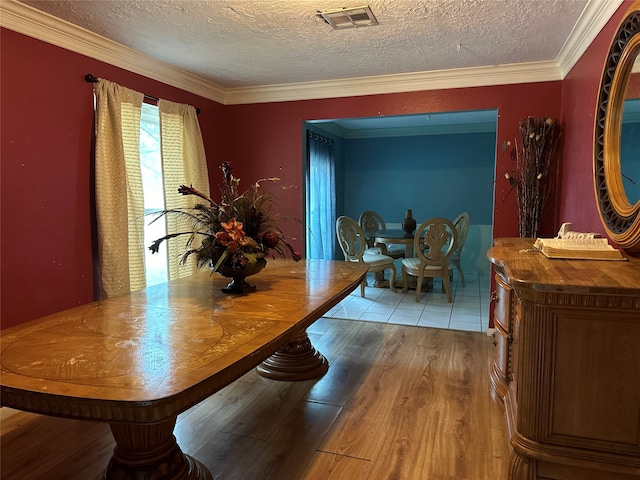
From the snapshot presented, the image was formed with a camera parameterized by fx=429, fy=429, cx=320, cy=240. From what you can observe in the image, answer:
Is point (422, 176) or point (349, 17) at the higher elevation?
point (349, 17)

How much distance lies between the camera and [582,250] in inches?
71.8

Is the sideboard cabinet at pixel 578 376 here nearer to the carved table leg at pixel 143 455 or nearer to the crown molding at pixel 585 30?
the carved table leg at pixel 143 455

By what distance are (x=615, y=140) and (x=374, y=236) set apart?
3845 mm

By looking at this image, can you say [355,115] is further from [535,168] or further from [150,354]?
[150,354]

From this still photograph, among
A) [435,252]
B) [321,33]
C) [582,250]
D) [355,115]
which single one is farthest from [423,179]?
[582,250]

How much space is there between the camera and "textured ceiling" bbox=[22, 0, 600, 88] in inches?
92.7

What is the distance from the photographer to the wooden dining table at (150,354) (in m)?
1.07

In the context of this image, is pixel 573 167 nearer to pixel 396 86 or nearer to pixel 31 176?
pixel 396 86

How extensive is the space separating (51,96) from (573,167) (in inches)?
133

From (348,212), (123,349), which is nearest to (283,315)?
(123,349)

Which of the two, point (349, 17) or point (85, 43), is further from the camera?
point (85, 43)

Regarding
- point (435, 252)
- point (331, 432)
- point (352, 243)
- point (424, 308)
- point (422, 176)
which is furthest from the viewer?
point (422, 176)

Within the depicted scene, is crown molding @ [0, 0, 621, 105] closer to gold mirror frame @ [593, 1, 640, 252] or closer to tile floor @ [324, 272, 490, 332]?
gold mirror frame @ [593, 1, 640, 252]

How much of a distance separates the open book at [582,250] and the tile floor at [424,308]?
2.11 metres
